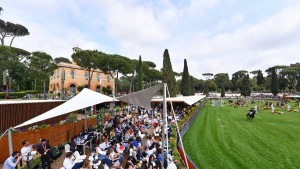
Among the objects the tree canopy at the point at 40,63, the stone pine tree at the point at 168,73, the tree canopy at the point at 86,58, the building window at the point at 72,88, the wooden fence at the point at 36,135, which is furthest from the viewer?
the building window at the point at 72,88

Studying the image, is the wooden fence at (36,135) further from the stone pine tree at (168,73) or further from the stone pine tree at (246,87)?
the stone pine tree at (246,87)

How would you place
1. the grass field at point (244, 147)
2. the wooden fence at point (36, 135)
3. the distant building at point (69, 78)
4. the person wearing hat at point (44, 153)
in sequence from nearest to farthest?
the person wearing hat at point (44, 153) → the wooden fence at point (36, 135) → the grass field at point (244, 147) → the distant building at point (69, 78)

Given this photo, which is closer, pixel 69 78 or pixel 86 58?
pixel 86 58

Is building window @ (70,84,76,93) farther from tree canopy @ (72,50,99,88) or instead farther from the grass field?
the grass field

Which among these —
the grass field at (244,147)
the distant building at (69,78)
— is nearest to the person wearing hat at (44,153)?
the grass field at (244,147)

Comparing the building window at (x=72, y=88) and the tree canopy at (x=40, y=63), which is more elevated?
the tree canopy at (x=40, y=63)

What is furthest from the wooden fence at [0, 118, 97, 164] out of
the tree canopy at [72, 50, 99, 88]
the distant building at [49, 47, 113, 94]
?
the distant building at [49, 47, 113, 94]

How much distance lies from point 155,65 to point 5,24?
149ft

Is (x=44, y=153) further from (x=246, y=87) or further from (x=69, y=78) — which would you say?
(x=246, y=87)

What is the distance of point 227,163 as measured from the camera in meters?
8.13

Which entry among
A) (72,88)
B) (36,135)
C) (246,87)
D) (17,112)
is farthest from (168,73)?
(246,87)

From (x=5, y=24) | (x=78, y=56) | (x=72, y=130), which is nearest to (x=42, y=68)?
(x=78, y=56)

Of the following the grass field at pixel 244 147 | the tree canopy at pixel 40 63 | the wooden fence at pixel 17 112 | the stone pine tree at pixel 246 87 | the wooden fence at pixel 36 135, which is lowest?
the grass field at pixel 244 147

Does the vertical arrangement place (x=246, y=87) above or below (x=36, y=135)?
above
